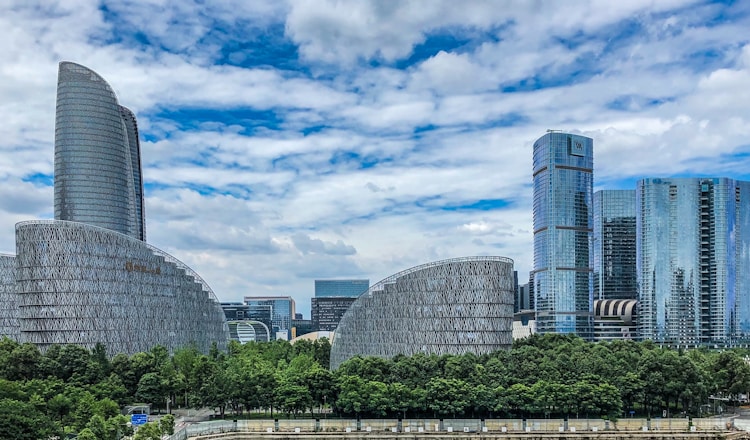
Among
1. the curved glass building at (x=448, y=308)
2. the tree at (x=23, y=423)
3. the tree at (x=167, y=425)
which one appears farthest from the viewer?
the curved glass building at (x=448, y=308)

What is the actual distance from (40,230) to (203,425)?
64878 millimetres

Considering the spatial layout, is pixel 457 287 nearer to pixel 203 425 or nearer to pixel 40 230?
pixel 203 425

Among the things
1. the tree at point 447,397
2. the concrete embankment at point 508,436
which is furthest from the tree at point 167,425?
the tree at point 447,397

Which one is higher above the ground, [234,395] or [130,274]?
[130,274]

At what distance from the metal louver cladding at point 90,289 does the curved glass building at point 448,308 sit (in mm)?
54168

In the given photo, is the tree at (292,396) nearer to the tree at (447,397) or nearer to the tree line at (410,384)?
the tree line at (410,384)

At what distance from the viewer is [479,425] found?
102 metres

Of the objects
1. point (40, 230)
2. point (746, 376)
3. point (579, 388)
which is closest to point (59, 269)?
point (40, 230)

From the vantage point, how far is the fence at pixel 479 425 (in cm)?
10100

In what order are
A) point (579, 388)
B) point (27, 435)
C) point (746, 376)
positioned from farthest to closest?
point (746, 376), point (579, 388), point (27, 435)

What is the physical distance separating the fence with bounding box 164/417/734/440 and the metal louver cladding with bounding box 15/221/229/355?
5625 centimetres

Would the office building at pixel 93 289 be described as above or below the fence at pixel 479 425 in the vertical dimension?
above

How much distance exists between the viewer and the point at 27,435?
70375 mm

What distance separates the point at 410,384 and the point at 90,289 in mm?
73628
